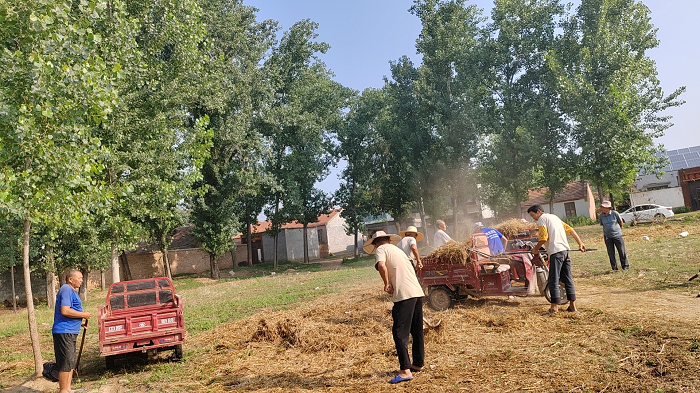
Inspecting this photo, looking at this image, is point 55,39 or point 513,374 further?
point 55,39

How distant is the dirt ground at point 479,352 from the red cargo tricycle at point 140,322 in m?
0.52

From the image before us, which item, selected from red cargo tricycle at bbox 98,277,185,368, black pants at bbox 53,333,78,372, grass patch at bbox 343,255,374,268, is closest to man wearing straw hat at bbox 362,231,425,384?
red cargo tricycle at bbox 98,277,185,368

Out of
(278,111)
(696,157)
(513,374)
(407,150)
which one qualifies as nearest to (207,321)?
(513,374)

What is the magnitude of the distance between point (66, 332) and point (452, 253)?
7.26 meters

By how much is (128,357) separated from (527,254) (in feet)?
28.1

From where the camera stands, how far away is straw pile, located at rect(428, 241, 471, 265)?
9984 millimetres

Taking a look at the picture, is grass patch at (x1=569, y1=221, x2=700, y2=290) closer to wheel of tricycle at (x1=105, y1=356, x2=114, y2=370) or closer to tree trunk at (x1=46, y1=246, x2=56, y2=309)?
wheel of tricycle at (x1=105, y1=356, x2=114, y2=370)

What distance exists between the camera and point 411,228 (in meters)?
10.2

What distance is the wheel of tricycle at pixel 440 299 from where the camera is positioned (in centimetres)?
1022

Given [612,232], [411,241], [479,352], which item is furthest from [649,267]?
[479,352]

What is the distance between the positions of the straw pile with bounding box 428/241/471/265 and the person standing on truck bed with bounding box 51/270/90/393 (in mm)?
6809

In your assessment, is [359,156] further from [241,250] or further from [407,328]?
[407,328]

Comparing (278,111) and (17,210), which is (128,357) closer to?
(17,210)

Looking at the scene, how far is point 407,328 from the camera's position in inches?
243
